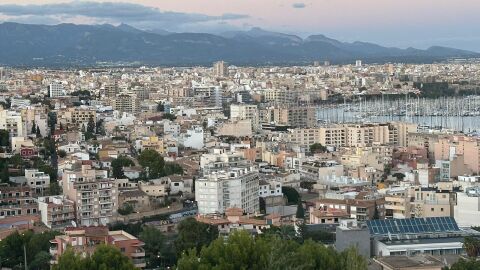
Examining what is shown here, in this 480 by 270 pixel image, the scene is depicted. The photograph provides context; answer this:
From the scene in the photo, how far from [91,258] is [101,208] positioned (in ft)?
14.9

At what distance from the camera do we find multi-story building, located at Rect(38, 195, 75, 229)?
34.2ft

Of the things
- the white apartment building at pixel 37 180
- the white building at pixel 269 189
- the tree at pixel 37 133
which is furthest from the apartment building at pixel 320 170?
the tree at pixel 37 133

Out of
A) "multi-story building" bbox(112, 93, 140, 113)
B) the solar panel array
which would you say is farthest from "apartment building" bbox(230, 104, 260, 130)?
the solar panel array

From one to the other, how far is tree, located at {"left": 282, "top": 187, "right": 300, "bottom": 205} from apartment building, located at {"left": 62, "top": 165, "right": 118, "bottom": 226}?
8.34 ft

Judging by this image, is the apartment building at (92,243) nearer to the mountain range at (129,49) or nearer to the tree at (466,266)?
the tree at (466,266)

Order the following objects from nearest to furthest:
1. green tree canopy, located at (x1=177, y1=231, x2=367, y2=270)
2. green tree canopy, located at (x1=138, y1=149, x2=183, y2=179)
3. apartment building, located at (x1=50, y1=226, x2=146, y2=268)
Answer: green tree canopy, located at (x1=177, y1=231, x2=367, y2=270), apartment building, located at (x1=50, y1=226, x2=146, y2=268), green tree canopy, located at (x1=138, y1=149, x2=183, y2=179)

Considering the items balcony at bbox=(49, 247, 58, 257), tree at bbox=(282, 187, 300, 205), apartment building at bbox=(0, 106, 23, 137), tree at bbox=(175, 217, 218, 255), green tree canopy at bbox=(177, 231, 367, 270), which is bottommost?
tree at bbox=(282, 187, 300, 205)

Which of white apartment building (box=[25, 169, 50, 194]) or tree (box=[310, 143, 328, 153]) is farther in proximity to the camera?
tree (box=[310, 143, 328, 153])

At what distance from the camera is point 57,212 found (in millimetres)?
10516

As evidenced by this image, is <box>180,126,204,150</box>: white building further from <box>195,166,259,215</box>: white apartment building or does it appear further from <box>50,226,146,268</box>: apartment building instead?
<box>50,226,146,268</box>: apartment building

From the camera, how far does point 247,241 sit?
6422mm

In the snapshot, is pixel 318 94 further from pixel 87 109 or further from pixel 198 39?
pixel 198 39

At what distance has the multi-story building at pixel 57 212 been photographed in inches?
411

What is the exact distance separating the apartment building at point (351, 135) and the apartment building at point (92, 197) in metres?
7.64
